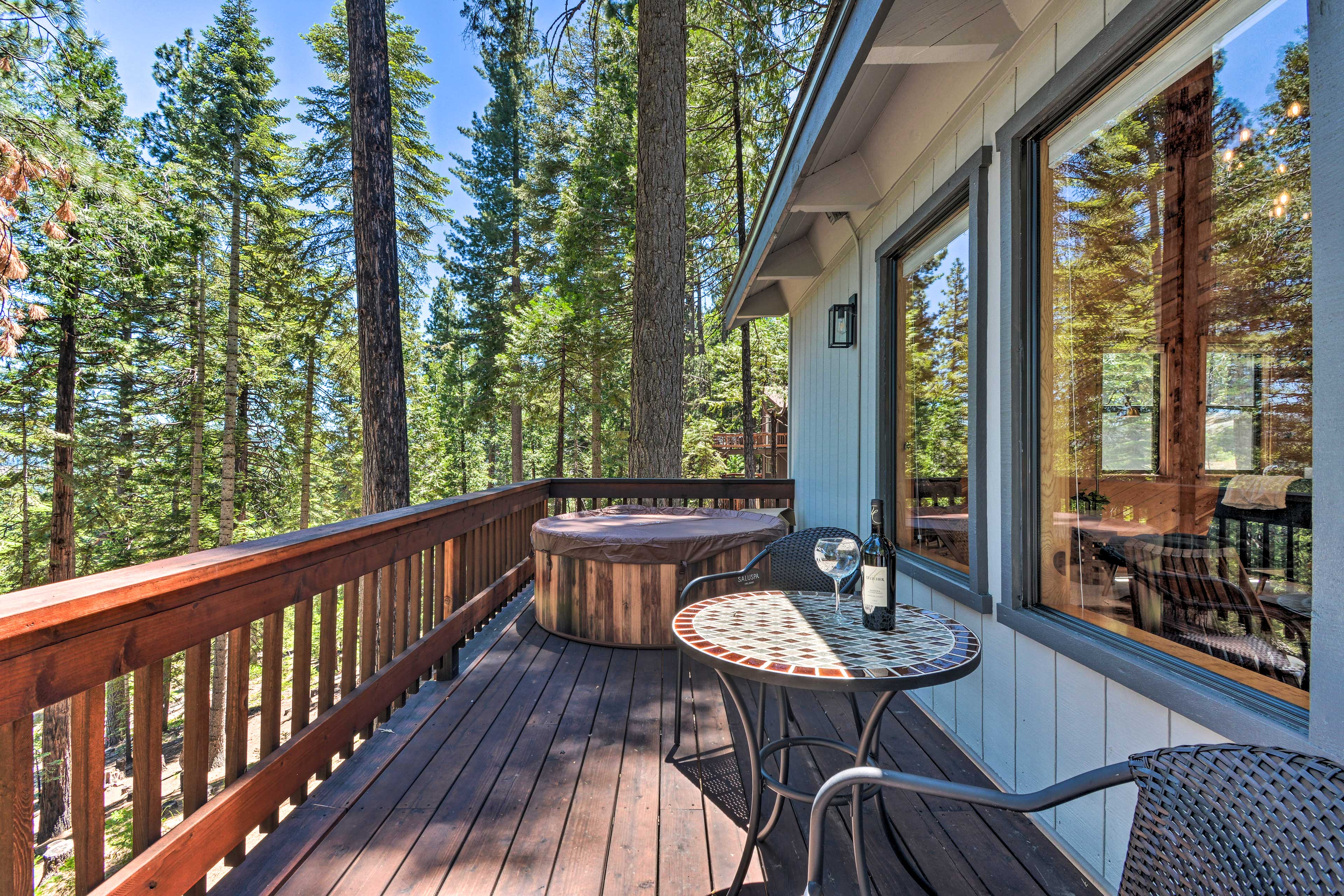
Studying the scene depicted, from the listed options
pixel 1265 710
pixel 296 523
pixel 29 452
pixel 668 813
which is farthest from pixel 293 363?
pixel 1265 710

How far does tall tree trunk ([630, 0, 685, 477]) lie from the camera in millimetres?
5730

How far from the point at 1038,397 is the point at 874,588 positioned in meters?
0.93

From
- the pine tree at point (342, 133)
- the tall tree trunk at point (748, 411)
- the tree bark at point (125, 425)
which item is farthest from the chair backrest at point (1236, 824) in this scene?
the tree bark at point (125, 425)

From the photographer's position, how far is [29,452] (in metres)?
9.70

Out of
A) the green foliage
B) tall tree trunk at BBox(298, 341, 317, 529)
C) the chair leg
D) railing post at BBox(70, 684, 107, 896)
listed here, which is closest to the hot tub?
the chair leg

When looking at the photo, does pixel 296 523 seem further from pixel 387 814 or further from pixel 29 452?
pixel 387 814

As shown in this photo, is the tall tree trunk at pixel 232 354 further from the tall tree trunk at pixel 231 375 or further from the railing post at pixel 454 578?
the railing post at pixel 454 578

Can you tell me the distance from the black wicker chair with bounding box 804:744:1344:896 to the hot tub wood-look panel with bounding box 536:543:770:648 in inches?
97.3

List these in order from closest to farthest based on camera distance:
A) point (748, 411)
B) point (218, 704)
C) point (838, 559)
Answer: point (838, 559) → point (218, 704) → point (748, 411)

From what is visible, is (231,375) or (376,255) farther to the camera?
(231,375)

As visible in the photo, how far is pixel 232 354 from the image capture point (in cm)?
1176

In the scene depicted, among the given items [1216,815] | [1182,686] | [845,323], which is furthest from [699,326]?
[1216,815]

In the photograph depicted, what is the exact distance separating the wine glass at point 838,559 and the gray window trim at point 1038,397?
0.61 meters

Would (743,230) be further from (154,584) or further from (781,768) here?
(154,584)
